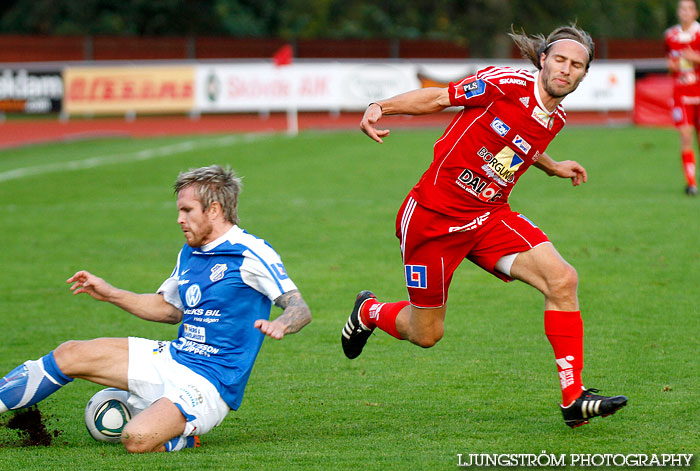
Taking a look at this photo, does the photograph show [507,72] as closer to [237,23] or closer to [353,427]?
[353,427]

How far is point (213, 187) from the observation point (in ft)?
17.2

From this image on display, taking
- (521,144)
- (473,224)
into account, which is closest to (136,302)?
(473,224)

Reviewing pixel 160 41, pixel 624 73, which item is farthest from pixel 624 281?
pixel 160 41

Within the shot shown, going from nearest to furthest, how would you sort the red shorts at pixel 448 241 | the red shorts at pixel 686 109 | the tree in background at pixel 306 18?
the red shorts at pixel 448 241 < the red shorts at pixel 686 109 < the tree in background at pixel 306 18

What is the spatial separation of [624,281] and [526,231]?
12.9 ft

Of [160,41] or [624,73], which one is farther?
[160,41]

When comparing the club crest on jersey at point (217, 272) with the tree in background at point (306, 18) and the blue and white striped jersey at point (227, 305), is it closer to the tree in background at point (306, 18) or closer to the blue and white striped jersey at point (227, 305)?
the blue and white striped jersey at point (227, 305)

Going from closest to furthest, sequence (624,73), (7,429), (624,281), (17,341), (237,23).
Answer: (7,429) < (17,341) < (624,281) < (624,73) < (237,23)

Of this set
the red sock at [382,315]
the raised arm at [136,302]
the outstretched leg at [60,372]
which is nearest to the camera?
the outstretched leg at [60,372]

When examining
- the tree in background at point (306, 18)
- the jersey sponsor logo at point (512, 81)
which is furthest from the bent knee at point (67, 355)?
the tree in background at point (306, 18)

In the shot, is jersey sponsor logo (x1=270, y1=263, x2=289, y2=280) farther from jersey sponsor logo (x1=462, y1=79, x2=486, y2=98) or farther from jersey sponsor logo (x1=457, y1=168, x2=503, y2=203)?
jersey sponsor logo (x1=462, y1=79, x2=486, y2=98)

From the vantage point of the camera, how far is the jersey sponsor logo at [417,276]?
19.1ft

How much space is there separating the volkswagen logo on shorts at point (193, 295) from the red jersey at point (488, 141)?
4.45ft

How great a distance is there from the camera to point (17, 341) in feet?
24.8
